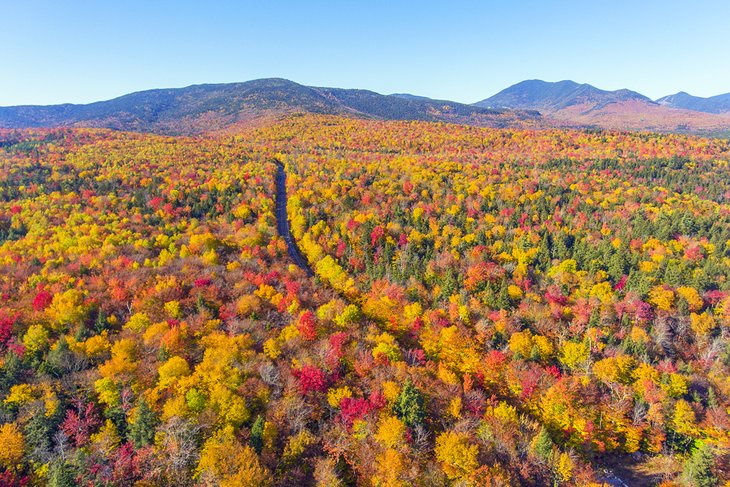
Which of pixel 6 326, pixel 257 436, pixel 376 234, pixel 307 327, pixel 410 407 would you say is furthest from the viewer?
pixel 376 234

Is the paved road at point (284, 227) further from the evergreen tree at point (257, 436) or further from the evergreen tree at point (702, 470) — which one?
the evergreen tree at point (702, 470)

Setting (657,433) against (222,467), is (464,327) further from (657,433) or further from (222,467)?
(222,467)

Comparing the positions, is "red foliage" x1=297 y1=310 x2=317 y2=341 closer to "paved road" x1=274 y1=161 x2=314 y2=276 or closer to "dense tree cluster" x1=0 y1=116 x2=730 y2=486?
"dense tree cluster" x1=0 y1=116 x2=730 y2=486

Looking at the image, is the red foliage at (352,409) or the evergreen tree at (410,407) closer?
the evergreen tree at (410,407)

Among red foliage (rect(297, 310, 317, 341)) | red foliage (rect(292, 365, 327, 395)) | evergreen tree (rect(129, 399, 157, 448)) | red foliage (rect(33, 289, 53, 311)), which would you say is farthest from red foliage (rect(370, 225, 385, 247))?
evergreen tree (rect(129, 399, 157, 448))

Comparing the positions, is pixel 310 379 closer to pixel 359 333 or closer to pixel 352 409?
pixel 352 409

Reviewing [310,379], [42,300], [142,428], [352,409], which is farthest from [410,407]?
[42,300]

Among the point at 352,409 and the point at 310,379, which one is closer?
the point at 352,409

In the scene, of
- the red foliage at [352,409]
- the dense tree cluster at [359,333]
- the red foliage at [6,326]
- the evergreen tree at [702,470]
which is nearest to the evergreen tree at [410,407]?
the dense tree cluster at [359,333]
